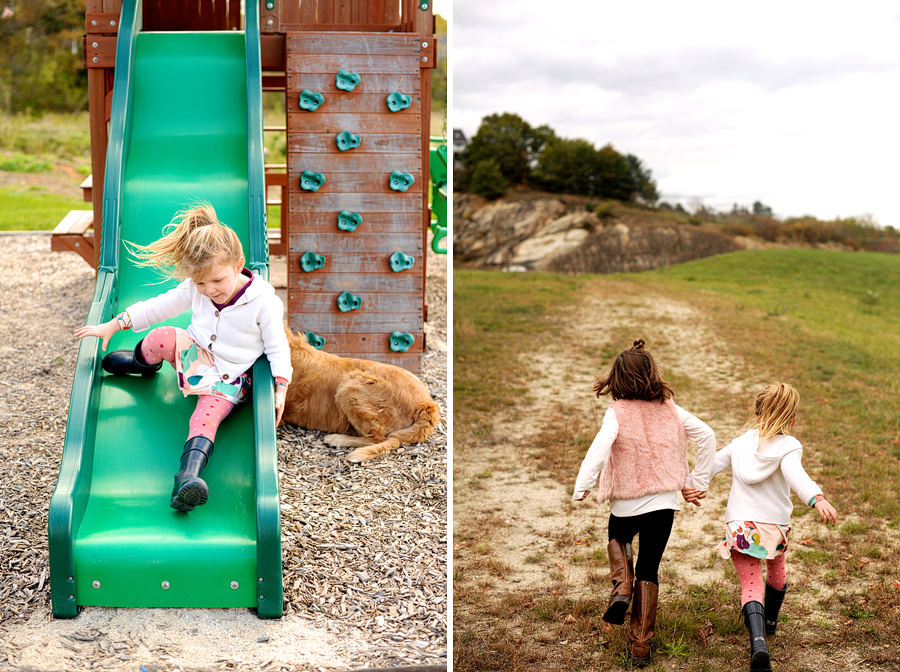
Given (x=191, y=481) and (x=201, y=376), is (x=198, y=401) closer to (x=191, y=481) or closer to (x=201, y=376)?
(x=201, y=376)

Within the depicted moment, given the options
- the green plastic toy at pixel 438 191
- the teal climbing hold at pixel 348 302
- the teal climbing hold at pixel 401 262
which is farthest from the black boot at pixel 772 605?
the green plastic toy at pixel 438 191

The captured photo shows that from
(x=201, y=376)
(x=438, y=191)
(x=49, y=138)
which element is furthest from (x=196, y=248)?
(x=49, y=138)

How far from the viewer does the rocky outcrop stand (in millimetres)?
21812

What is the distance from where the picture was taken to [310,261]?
20.4 feet

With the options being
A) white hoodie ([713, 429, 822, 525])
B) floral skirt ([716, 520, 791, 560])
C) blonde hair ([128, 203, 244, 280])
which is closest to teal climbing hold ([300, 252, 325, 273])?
blonde hair ([128, 203, 244, 280])

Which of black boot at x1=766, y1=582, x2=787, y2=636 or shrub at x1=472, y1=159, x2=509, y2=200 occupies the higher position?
shrub at x1=472, y1=159, x2=509, y2=200

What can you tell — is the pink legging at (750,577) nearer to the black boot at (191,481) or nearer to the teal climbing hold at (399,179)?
the black boot at (191,481)

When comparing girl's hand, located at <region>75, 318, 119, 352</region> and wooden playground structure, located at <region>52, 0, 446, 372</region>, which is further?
wooden playground structure, located at <region>52, 0, 446, 372</region>

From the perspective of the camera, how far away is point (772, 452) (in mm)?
3131

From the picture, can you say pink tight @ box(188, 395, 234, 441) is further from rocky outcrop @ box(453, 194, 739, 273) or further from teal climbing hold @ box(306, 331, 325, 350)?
rocky outcrop @ box(453, 194, 739, 273)

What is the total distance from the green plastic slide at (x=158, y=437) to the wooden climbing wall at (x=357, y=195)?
0.79 metres

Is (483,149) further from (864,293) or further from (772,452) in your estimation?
(772,452)

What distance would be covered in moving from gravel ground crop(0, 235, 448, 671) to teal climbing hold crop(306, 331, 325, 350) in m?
1.02

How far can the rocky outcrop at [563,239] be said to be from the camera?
21.8m
